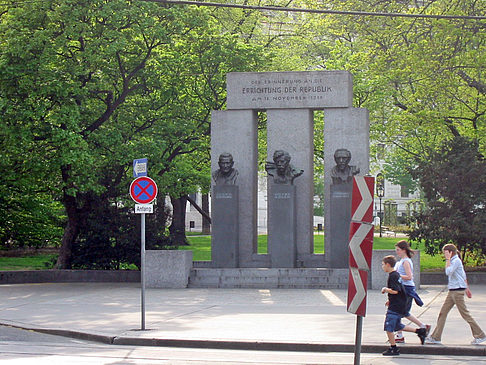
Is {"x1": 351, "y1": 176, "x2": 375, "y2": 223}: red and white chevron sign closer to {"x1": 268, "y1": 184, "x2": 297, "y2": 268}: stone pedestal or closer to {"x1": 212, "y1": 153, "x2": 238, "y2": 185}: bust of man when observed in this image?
{"x1": 268, "y1": 184, "x2": 297, "y2": 268}: stone pedestal

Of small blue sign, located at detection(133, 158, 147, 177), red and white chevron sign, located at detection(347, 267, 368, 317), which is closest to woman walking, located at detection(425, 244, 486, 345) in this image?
red and white chevron sign, located at detection(347, 267, 368, 317)

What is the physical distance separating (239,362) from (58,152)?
45.1 feet

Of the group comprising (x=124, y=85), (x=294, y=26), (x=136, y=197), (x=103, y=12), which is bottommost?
(x=136, y=197)

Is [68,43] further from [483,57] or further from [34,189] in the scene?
[483,57]

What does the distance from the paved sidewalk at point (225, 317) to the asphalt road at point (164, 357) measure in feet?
0.99

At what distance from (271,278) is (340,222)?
2530mm

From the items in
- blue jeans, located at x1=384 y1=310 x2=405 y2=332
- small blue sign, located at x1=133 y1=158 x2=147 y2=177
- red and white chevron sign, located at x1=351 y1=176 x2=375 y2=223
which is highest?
small blue sign, located at x1=133 y1=158 x2=147 y2=177

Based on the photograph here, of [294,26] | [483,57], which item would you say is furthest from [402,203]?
[483,57]

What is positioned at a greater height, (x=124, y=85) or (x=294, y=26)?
(x=294, y=26)

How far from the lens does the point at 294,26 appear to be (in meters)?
47.0

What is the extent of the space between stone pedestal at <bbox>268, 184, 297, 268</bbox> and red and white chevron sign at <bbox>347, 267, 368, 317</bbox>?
14.0 metres

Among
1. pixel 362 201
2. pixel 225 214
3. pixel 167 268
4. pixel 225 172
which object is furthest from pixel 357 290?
pixel 225 172

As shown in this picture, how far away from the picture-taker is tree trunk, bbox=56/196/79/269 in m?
26.5

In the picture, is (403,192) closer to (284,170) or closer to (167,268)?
(284,170)
